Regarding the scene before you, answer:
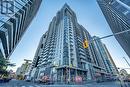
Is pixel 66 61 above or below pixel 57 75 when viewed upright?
above

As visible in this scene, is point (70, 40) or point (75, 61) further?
point (70, 40)

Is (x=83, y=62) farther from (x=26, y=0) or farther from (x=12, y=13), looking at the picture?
(x=12, y=13)

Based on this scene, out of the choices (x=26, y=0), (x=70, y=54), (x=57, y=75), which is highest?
(x=26, y=0)

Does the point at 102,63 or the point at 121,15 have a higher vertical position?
the point at 102,63

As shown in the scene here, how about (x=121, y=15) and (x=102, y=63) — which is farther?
(x=102, y=63)

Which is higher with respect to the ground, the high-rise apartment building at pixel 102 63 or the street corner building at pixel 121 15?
the high-rise apartment building at pixel 102 63

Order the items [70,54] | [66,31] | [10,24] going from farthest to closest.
Answer: [66,31], [70,54], [10,24]

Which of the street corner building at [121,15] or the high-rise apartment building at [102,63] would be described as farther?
the high-rise apartment building at [102,63]

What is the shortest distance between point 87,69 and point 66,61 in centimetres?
1503

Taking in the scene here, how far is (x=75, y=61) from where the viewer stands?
219 ft

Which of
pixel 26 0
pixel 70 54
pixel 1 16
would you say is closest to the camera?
pixel 1 16

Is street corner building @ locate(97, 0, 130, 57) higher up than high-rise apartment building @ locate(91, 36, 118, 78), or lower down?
lower down

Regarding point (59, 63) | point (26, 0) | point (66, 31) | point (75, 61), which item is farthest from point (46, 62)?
point (26, 0)

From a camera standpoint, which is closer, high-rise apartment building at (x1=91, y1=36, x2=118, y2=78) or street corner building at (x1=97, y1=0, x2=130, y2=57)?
street corner building at (x1=97, y1=0, x2=130, y2=57)
